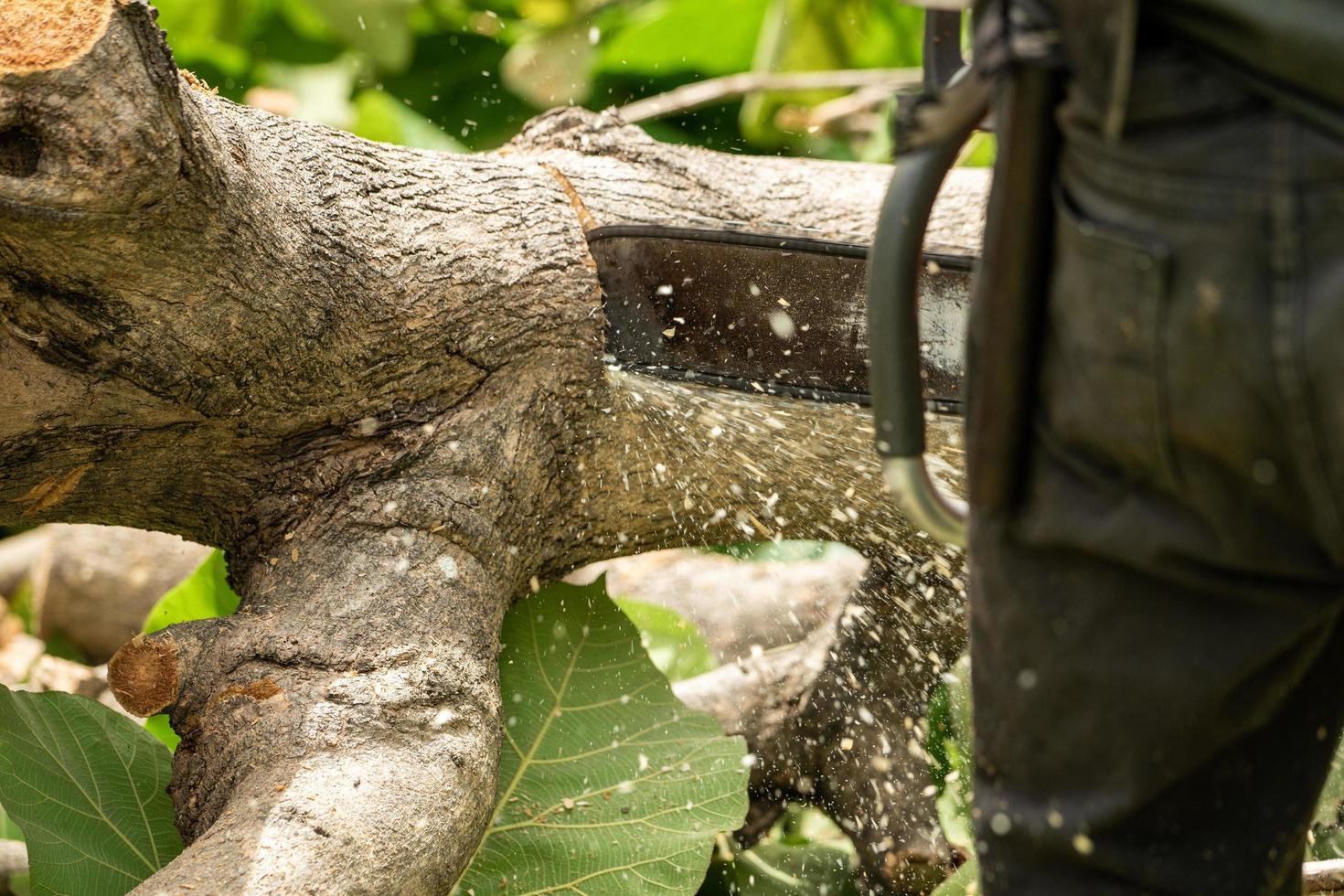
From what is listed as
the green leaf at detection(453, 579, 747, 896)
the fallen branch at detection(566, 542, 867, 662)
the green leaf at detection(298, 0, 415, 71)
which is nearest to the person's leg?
the green leaf at detection(453, 579, 747, 896)

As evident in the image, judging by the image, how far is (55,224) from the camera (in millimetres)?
1057

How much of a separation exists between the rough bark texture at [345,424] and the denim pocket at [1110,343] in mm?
752

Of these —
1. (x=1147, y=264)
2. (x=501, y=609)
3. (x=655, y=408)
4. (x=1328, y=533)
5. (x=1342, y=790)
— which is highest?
(x=1147, y=264)

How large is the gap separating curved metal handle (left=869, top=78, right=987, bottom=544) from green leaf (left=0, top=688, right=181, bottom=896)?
1062 mm

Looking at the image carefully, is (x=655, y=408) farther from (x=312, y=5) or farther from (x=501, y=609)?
(x=312, y=5)

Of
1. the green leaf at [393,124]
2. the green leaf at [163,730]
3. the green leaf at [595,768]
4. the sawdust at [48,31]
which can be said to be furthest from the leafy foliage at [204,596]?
the green leaf at [393,124]

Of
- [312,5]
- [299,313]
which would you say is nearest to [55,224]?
[299,313]

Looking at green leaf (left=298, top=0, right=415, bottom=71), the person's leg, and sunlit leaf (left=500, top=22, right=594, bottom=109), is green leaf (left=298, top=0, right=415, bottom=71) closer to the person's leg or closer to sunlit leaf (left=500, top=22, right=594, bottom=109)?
sunlit leaf (left=500, top=22, right=594, bottom=109)

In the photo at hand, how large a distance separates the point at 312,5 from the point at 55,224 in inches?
77.8

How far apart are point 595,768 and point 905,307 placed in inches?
37.5

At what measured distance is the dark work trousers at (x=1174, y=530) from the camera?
63cm

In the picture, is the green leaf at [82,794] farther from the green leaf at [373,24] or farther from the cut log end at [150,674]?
the green leaf at [373,24]

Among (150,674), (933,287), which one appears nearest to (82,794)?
(150,674)

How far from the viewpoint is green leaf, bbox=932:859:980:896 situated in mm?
1514
